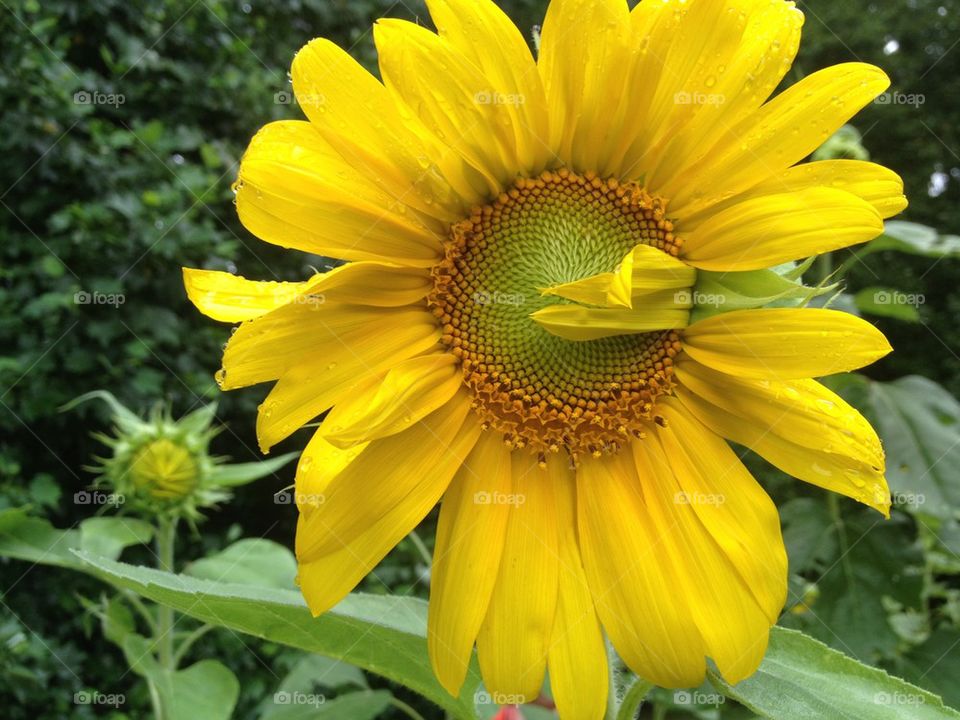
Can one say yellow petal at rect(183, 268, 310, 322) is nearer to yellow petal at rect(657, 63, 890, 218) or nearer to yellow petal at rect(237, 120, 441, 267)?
yellow petal at rect(237, 120, 441, 267)

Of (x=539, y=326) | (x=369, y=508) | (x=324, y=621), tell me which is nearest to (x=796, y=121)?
(x=539, y=326)

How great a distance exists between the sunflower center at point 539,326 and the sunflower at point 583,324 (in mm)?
19

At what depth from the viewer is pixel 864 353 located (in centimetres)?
84

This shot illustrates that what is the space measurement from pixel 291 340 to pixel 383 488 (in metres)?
0.18

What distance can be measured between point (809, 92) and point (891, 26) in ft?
24.2

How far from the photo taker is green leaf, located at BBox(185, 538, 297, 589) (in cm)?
158

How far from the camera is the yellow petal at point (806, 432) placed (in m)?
0.86

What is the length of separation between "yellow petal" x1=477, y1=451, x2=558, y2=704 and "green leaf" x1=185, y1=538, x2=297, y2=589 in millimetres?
756

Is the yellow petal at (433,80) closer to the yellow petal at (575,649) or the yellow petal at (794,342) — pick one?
the yellow petal at (794,342)

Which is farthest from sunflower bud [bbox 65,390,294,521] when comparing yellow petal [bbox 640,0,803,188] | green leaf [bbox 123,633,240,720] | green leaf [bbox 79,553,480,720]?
yellow petal [bbox 640,0,803,188]

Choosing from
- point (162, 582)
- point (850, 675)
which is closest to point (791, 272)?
point (850, 675)

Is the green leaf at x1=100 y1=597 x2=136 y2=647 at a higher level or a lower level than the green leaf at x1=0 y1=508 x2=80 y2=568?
lower

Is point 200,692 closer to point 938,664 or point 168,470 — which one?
point 168,470

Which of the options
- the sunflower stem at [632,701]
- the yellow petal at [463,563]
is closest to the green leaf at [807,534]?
the sunflower stem at [632,701]
